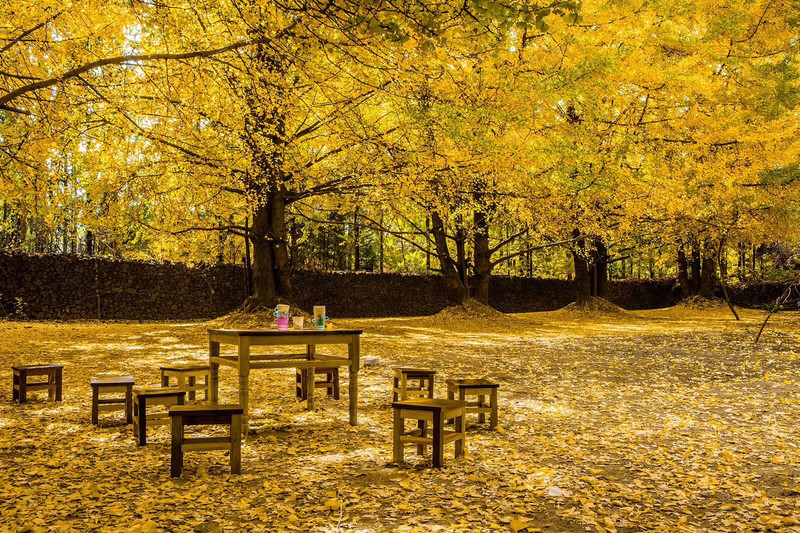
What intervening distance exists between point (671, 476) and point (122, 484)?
11.3 ft

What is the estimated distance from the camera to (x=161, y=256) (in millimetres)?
20609

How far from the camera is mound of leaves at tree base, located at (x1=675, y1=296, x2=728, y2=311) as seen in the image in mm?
27422

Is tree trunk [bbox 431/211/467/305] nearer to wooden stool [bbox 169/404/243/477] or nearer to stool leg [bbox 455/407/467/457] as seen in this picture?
stool leg [bbox 455/407/467/457]

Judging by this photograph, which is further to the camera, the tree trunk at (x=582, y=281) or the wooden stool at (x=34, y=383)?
the tree trunk at (x=582, y=281)

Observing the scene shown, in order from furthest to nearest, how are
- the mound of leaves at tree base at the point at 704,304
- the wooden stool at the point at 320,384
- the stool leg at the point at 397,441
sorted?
the mound of leaves at tree base at the point at 704,304 → the wooden stool at the point at 320,384 → the stool leg at the point at 397,441

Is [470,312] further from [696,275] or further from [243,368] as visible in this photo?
[696,275]

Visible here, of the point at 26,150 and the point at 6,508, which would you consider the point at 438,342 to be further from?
the point at 6,508

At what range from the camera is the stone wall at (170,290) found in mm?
17875

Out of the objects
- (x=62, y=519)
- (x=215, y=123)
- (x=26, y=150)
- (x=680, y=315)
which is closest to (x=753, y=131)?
(x=215, y=123)

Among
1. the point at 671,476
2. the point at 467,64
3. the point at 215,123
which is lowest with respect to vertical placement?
the point at 671,476

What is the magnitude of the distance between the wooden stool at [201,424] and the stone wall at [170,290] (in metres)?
15.8

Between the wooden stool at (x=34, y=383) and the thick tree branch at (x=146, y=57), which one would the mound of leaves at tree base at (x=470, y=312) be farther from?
the thick tree branch at (x=146, y=57)

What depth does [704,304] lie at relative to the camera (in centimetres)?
2766

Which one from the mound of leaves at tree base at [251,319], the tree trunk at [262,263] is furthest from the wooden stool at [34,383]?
the tree trunk at [262,263]
